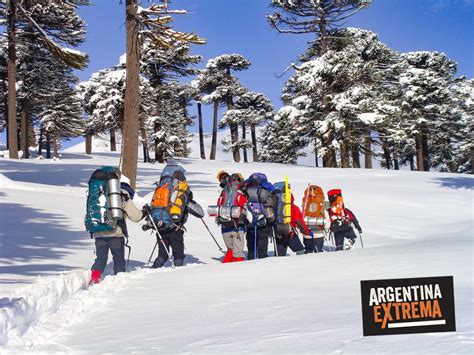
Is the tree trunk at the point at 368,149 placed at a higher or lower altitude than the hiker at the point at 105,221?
higher

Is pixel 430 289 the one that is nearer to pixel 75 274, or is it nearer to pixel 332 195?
pixel 75 274

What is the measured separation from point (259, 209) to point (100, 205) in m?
2.62

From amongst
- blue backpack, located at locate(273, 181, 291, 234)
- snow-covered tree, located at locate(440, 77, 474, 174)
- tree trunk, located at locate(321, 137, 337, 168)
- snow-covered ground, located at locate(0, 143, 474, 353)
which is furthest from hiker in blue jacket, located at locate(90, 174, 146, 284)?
tree trunk, located at locate(321, 137, 337, 168)

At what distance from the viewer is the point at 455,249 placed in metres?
5.55

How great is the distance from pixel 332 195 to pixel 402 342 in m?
6.51

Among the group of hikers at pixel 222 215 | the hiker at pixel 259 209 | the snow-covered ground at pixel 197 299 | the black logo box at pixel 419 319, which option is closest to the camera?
the black logo box at pixel 419 319

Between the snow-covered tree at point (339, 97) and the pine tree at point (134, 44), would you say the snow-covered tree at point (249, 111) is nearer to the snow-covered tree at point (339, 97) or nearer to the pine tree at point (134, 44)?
the snow-covered tree at point (339, 97)

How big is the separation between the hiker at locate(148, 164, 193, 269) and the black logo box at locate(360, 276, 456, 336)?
4862 millimetres

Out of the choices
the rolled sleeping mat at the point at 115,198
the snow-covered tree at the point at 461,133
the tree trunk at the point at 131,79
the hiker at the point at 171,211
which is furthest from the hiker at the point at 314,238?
the snow-covered tree at the point at 461,133

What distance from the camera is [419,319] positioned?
7.17ft

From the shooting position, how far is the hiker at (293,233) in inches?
314

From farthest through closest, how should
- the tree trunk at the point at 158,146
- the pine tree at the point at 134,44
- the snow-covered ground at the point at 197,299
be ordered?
the tree trunk at the point at 158,146, the pine tree at the point at 134,44, the snow-covered ground at the point at 197,299

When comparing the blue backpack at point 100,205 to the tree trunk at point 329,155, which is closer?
the blue backpack at point 100,205

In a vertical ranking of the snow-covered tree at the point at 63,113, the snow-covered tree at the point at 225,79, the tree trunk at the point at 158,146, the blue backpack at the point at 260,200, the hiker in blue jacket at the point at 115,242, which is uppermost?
the snow-covered tree at the point at 225,79
